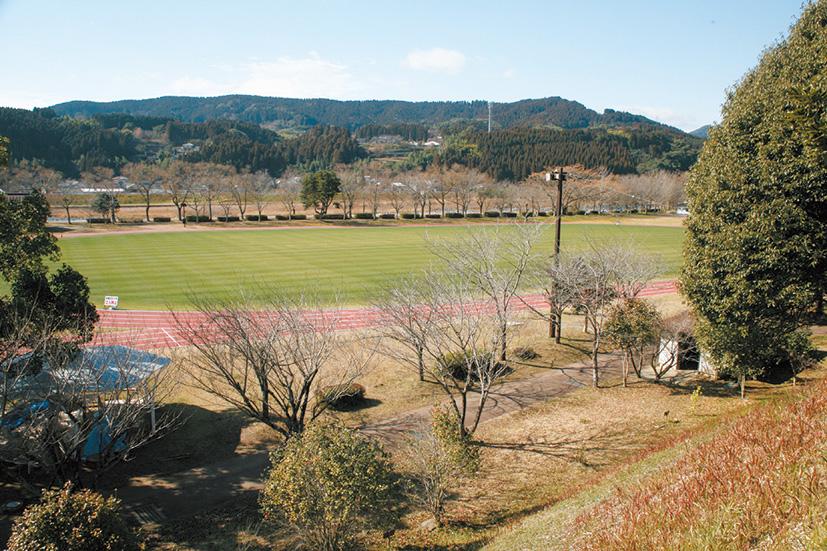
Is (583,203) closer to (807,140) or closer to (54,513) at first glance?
(807,140)

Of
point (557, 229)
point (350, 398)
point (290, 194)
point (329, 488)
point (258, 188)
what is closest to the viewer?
point (329, 488)

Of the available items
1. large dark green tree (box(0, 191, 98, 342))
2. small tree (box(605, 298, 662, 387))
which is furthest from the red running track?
small tree (box(605, 298, 662, 387))

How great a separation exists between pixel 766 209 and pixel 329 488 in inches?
489

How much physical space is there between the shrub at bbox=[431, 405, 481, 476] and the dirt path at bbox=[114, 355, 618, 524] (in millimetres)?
4159

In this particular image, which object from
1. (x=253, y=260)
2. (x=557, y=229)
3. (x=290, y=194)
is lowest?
(x=253, y=260)

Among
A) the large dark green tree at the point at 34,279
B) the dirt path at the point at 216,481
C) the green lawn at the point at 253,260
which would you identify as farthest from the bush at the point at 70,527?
the green lawn at the point at 253,260

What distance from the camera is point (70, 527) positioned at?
786 centimetres

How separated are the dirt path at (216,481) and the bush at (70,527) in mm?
3401

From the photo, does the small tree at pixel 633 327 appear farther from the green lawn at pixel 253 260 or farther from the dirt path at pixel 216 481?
the green lawn at pixel 253 260

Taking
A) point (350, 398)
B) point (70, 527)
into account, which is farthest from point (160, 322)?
point (70, 527)

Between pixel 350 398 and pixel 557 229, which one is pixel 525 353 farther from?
pixel 350 398

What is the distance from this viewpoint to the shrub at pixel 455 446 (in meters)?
10.5

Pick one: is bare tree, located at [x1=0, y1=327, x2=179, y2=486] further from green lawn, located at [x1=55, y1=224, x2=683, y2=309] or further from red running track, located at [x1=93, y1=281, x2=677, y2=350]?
green lawn, located at [x1=55, y1=224, x2=683, y2=309]

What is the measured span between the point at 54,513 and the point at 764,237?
16.0 metres
